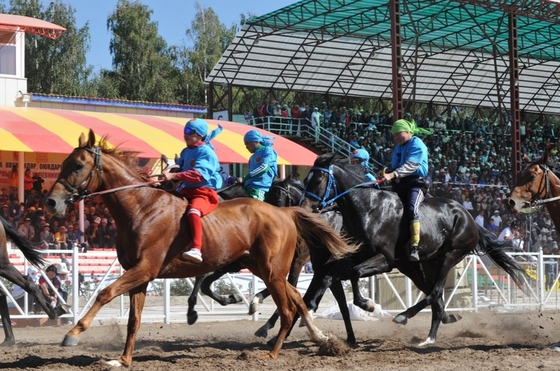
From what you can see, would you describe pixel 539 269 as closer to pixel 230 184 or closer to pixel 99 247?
pixel 230 184

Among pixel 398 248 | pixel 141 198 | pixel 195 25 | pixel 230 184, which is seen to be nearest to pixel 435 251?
pixel 398 248

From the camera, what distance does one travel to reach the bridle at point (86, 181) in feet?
27.1

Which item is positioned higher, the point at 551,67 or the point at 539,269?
the point at 551,67

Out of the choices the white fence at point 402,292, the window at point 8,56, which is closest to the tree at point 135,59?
the window at point 8,56

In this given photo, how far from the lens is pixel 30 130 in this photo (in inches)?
880

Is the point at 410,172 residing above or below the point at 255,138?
below

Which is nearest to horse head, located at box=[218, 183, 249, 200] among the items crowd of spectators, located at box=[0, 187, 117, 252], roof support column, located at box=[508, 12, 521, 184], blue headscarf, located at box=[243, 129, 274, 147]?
blue headscarf, located at box=[243, 129, 274, 147]

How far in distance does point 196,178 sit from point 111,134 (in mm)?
14616

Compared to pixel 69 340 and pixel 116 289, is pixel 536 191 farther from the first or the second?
pixel 69 340

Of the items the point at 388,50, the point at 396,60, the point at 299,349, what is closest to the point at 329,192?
the point at 299,349

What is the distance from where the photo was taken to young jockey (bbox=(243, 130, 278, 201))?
38.4 ft

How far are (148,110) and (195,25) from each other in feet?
92.7

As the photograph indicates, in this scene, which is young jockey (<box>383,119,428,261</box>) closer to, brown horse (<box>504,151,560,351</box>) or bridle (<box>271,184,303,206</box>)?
brown horse (<box>504,151,560,351</box>)

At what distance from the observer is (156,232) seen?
27.9 feet
